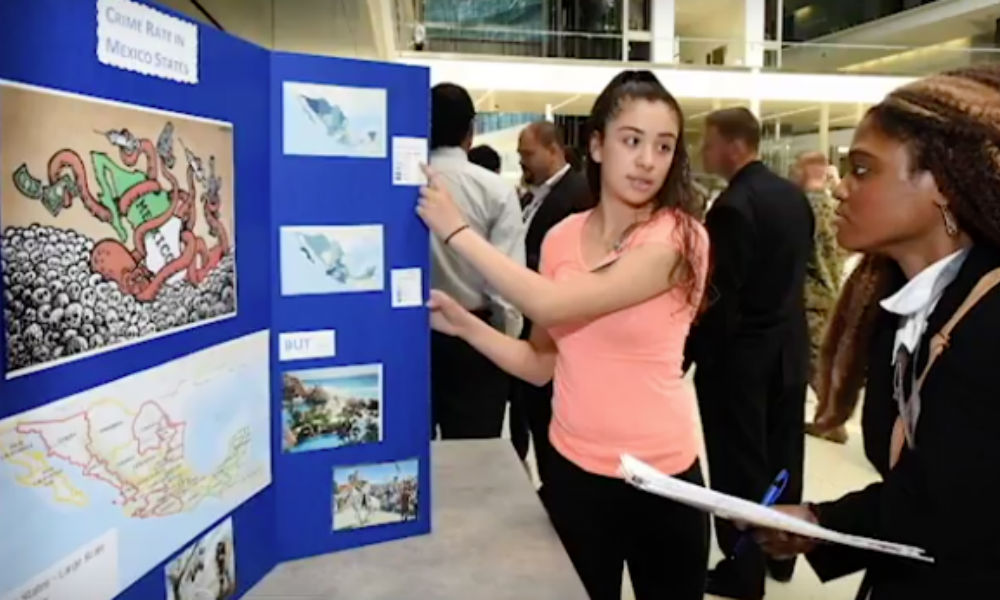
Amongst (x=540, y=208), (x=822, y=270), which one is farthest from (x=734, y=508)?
(x=822, y=270)

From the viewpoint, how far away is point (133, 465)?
2.81 feet

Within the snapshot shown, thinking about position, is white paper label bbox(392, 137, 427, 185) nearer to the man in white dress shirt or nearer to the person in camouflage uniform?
the man in white dress shirt

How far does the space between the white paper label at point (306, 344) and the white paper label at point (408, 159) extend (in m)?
0.25

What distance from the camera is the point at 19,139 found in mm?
691

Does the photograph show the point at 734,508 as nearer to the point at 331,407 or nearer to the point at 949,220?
the point at 949,220

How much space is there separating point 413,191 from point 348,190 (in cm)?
11

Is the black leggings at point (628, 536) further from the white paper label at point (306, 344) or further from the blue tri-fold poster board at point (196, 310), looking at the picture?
the white paper label at point (306, 344)

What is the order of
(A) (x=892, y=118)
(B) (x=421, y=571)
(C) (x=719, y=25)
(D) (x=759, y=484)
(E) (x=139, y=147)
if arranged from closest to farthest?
(E) (x=139, y=147)
(A) (x=892, y=118)
(B) (x=421, y=571)
(D) (x=759, y=484)
(C) (x=719, y=25)

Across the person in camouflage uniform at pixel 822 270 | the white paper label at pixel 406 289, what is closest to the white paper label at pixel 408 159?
the white paper label at pixel 406 289

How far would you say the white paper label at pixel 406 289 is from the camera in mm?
1224

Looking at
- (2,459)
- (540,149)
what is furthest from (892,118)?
(540,149)

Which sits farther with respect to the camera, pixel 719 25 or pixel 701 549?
pixel 719 25

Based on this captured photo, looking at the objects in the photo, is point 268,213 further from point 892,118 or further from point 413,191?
point 892,118

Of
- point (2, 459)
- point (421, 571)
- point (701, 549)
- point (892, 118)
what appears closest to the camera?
point (2, 459)
